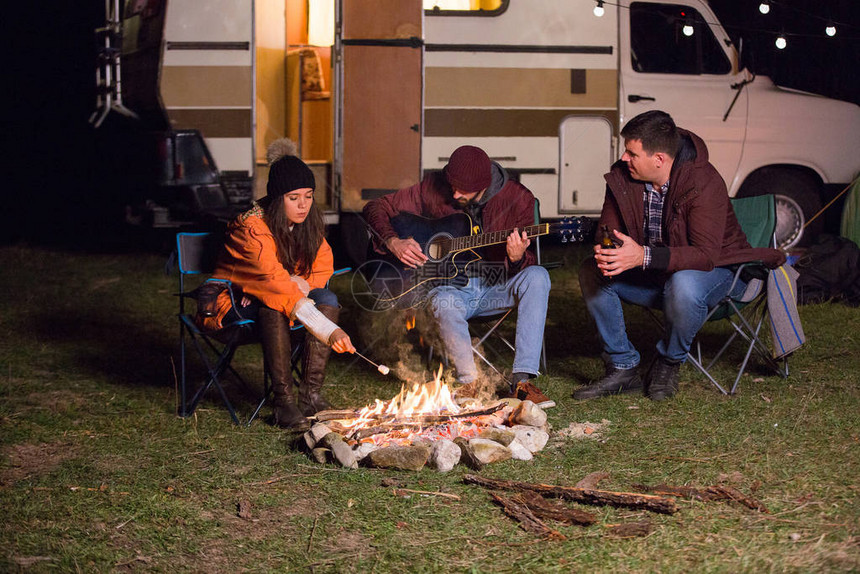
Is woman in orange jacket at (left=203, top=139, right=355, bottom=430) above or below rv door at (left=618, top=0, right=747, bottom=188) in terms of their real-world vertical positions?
below

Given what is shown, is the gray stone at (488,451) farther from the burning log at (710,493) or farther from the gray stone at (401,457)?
the burning log at (710,493)

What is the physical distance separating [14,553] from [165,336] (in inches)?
122

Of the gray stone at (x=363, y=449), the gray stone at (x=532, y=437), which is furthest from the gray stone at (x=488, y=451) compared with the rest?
the gray stone at (x=363, y=449)

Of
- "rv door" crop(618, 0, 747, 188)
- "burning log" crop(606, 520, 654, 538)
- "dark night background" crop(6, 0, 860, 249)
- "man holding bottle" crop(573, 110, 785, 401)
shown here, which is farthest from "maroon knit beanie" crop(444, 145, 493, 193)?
"dark night background" crop(6, 0, 860, 249)

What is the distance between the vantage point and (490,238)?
425 centimetres

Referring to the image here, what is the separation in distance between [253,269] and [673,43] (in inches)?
193

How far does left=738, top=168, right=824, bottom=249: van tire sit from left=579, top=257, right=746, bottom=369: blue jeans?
3.75 m

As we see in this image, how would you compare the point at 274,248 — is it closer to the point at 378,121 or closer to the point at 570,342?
the point at 570,342

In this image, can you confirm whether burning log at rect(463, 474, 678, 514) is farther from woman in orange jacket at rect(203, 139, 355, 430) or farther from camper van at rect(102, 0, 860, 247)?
camper van at rect(102, 0, 860, 247)

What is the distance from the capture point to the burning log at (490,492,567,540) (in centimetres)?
278

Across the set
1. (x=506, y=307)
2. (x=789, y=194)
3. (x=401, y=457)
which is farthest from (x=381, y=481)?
(x=789, y=194)

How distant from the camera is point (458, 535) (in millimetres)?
2816

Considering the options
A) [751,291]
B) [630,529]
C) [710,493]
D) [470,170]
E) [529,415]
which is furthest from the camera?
[751,291]

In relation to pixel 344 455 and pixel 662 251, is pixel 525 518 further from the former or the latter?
pixel 662 251
